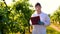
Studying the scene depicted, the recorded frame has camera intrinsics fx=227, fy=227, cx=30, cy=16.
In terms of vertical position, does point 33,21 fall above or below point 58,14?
above

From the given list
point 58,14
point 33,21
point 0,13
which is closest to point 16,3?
point 0,13

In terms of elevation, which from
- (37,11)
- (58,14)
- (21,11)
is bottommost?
(58,14)

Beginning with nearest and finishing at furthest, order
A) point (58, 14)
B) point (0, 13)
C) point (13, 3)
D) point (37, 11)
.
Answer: point (37, 11) → point (0, 13) → point (13, 3) → point (58, 14)

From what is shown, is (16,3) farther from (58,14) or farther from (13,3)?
(58,14)

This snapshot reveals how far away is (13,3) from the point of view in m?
18.9

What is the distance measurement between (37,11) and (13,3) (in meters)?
12.6

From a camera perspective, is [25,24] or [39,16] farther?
[25,24]

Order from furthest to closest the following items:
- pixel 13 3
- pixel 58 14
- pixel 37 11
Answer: pixel 58 14 → pixel 13 3 → pixel 37 11

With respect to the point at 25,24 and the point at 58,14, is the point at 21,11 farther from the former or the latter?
the point at 58,14

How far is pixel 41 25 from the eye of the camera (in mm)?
6504

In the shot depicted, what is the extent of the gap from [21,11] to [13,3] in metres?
0.95

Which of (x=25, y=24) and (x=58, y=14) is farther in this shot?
(x=58, y=14)

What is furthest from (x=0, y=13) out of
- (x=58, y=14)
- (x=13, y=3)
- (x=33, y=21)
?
(x=58, y=14)

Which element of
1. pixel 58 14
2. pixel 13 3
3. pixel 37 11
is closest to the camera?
pixel 37 11
